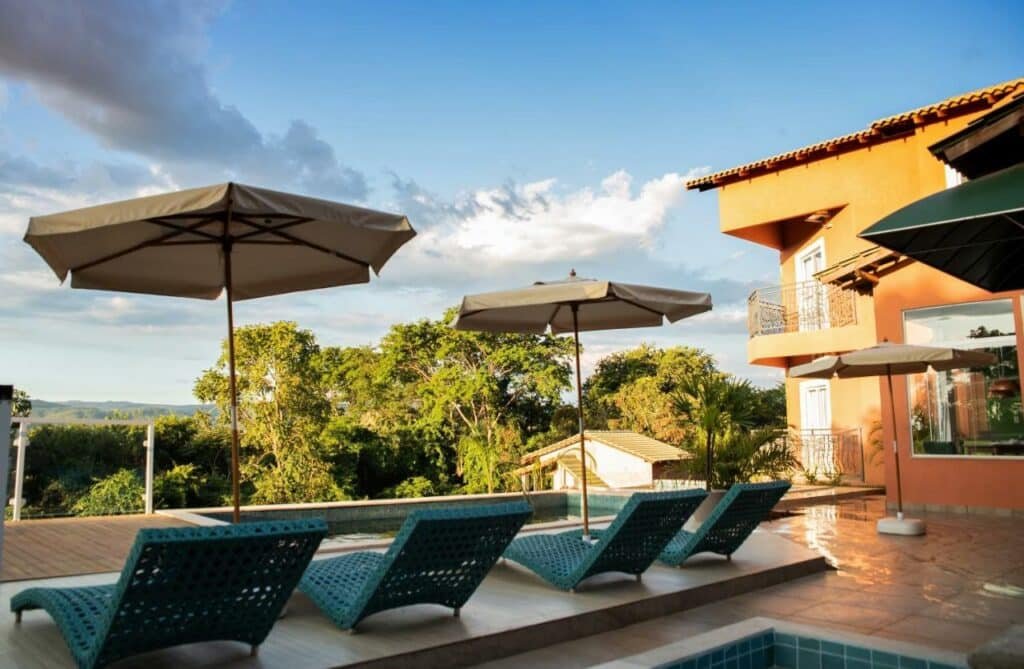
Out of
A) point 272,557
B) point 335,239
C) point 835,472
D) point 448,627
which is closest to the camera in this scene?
point 272,557

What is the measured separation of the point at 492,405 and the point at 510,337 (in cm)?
235

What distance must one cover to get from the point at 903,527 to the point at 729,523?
13.6 feet

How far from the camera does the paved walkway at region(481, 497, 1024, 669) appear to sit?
4.78 m

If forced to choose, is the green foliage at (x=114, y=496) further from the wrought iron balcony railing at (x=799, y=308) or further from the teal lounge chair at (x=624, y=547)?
the wrought iron balcony railing at (x=799, y=308)

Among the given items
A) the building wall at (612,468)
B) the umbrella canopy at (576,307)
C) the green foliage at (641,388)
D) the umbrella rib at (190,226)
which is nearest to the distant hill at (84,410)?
the umbrella canopy at (576,307)

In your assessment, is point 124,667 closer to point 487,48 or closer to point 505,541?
point 505,541

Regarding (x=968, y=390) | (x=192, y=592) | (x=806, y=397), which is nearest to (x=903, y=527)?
(x=968, y=390)

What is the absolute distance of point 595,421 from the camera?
99.5 ft

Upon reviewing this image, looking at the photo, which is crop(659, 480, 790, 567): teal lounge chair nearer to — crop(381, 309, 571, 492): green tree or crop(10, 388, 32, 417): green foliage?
crop(381, 309, 571, 492): green tree

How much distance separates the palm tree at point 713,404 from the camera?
9.14m

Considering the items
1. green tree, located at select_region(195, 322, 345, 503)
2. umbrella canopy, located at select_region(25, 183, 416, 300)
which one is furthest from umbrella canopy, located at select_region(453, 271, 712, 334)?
green tree, located at select_region(195, 322, 345, 503)

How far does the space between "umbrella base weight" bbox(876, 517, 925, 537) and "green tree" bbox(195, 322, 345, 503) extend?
14.6 metres

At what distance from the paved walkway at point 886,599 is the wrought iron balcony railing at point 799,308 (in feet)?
28.7

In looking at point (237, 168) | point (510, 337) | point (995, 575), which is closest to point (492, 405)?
point (510, 337)
